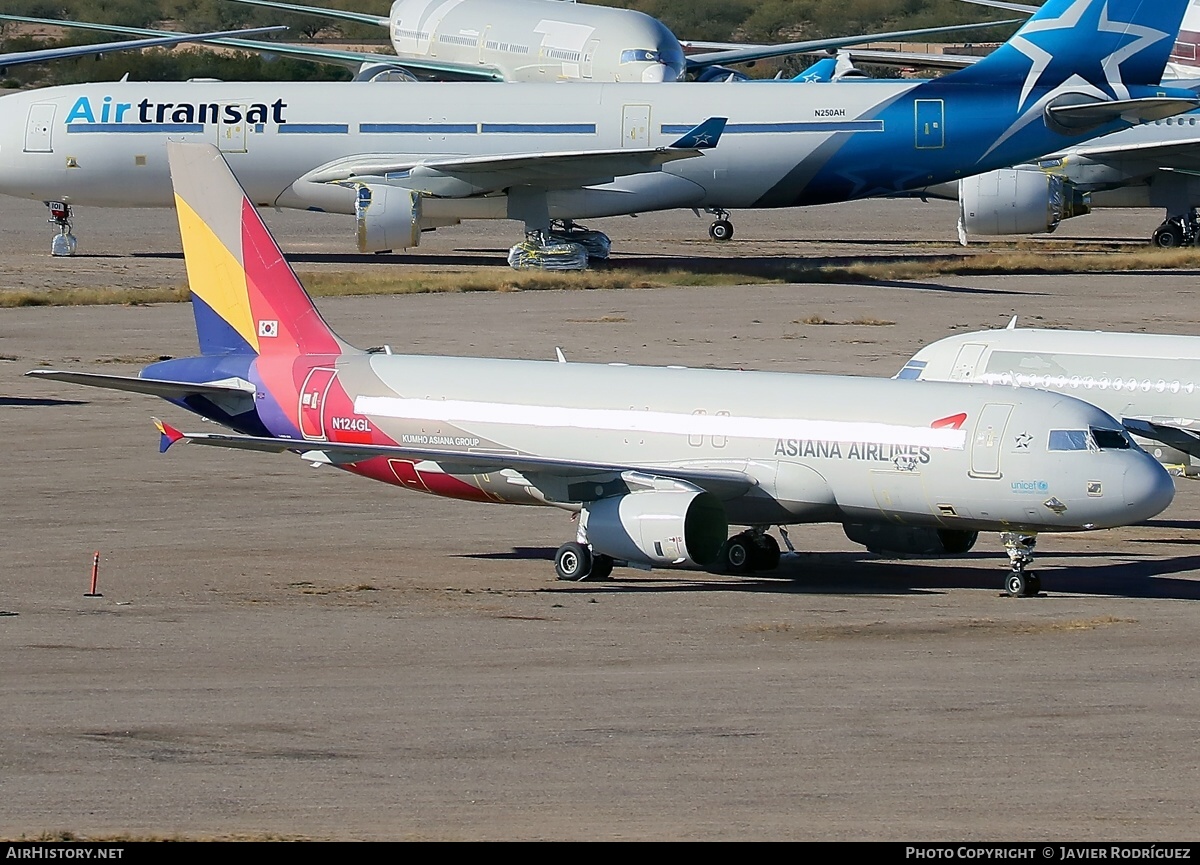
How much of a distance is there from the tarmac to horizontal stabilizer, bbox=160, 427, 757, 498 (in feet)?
4.91

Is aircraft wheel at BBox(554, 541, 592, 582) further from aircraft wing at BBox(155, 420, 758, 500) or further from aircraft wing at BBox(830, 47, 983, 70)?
aircraft wing at BBox(830, 47, 983, 70)

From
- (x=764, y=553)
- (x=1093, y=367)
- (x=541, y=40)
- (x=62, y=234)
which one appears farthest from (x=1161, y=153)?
(x=764, y=553)

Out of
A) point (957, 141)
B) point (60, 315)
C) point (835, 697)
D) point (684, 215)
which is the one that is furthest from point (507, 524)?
point (684, 215)

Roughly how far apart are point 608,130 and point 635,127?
90 cm

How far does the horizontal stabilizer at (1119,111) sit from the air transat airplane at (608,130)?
0.07m

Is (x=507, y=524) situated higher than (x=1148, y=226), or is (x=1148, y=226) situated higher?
(x=1148, y=226)

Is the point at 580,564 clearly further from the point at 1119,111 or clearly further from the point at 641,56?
the point at 641,56

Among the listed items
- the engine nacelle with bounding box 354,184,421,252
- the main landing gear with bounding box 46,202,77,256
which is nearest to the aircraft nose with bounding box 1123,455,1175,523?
the engine nacelle with bounding box 354,184,421,252

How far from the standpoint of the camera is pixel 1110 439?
25406 mm

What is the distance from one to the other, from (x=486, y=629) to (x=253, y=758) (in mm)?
6625

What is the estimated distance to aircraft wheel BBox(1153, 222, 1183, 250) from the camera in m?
75.4

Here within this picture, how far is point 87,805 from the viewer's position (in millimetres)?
15523

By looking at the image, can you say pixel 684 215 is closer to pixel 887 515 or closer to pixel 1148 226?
pixel 1148 226

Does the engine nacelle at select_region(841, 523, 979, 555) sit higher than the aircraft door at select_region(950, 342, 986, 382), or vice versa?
the aircraft door at select_region(950, 342, 986, 382)
